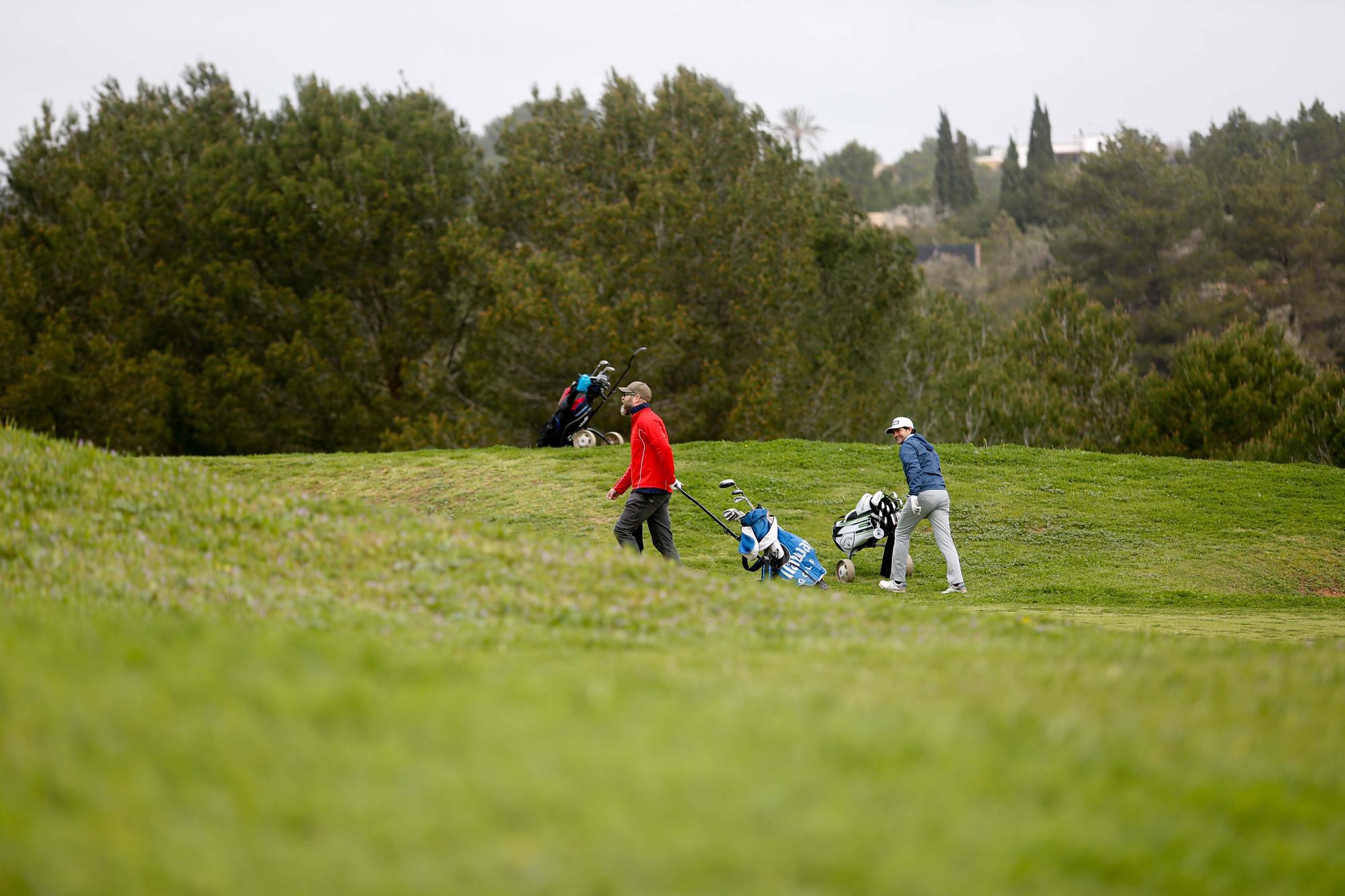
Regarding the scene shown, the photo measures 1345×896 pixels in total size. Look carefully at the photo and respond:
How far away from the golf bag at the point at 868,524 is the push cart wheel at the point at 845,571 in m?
0.20

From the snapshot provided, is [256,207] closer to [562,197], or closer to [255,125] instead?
[255,125]

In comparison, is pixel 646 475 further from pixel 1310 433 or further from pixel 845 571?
pixel 1310 433

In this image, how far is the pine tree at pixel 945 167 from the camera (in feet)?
367

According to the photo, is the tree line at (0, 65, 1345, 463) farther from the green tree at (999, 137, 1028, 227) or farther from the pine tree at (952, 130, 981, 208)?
the pine tree at (952, 130, 981, 208)

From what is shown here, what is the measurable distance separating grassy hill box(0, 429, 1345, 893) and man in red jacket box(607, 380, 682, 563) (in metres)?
Answer: 3.10

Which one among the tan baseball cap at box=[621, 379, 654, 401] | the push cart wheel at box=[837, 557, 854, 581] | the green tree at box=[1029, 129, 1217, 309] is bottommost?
the push cart wheel at box=[837, 557, 854, 581]

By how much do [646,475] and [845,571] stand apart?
166 inches

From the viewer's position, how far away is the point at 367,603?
358 inches

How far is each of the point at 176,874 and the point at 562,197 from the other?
128 ft

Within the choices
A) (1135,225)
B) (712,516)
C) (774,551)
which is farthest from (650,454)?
(1135,225)

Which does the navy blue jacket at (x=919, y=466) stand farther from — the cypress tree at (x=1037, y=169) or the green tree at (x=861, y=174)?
the green tree at (x=861, y=174)

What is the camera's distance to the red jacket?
14.2 meters

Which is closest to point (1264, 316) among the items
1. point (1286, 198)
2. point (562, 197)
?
point (1286, 198)

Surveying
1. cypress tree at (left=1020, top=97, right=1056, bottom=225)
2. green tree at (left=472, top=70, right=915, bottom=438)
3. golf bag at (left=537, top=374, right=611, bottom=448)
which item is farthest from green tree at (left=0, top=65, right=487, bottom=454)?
cypress tree at (left=1020, top=97, right=1056, bottom=225)
